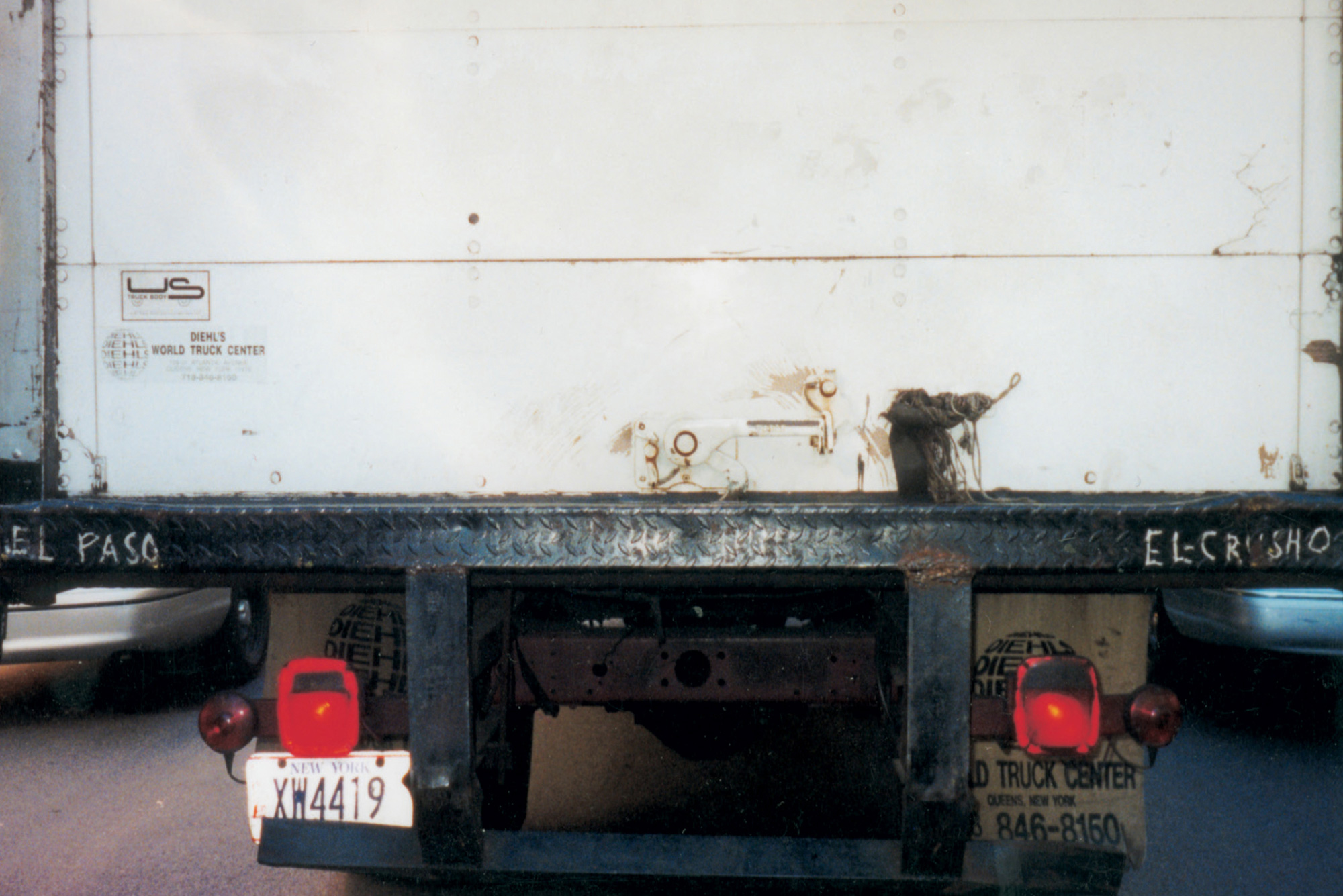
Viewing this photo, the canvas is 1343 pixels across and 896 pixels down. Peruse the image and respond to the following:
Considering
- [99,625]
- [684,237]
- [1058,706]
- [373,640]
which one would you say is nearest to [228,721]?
[373,640]

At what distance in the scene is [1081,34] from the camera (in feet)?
5.80

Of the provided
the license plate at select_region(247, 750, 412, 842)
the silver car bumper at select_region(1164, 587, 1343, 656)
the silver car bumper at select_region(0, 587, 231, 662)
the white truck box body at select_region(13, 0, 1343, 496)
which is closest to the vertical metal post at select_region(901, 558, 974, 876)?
the white truck box body at select_region(13, 0, 1343, 496)

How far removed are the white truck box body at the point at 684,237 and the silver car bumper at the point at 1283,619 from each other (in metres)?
3.06

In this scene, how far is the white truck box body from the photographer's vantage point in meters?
1.76

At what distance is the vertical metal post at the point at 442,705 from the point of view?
1759 mm

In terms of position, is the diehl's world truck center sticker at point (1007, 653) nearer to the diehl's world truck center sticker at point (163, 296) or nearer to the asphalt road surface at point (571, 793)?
the asphalt road surface at point (571, 793)

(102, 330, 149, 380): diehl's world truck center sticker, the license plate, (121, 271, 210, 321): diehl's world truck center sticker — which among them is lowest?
the license plate

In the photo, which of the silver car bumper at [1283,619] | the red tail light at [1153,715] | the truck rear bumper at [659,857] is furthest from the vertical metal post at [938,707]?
the silver car bumper at [1283,619]

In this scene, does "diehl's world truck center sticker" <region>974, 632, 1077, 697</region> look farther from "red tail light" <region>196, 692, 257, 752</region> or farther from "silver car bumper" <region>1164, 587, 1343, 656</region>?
"silver car bumper" <region>1164, 587, 1343, 656</region>

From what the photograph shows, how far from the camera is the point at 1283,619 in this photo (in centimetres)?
434

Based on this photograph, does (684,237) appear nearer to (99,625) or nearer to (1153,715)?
(1153,715)

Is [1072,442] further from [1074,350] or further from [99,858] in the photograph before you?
[99,858]

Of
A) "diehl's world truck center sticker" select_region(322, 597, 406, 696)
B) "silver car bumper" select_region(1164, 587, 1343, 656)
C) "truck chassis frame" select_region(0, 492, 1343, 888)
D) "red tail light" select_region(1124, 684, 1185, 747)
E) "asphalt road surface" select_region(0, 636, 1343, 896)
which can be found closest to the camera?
"truck chassis frame" select_region(0, 492, 1343, 888)

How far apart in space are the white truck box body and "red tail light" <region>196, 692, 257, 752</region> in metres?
0.46
